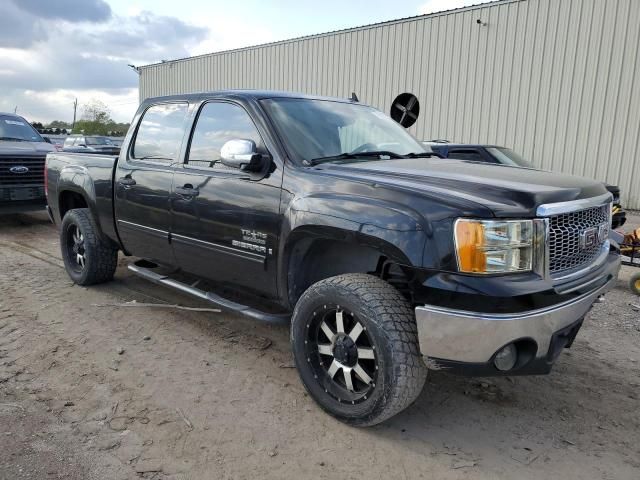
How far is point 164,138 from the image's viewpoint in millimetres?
4438

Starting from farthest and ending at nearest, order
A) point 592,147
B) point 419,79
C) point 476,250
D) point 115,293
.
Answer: point 419,79
point 592,147
point 115,293
point 476,250

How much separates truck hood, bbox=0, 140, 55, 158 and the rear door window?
5.20 metres

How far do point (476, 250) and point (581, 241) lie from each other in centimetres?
79

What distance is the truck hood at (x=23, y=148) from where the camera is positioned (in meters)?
8.70

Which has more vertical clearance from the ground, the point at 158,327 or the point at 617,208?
the point at 617,208

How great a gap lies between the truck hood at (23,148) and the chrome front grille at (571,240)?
8.74 metres

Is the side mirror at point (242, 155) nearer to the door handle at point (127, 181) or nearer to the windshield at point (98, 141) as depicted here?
the door handle at point (127, 181)

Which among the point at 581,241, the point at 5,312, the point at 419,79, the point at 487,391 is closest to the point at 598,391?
the point at 487,391

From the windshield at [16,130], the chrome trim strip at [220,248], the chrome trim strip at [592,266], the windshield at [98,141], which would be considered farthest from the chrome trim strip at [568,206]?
the windshield at [98,141]

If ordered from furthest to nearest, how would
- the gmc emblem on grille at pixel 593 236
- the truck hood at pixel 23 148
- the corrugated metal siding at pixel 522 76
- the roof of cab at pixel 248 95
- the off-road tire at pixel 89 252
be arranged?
the corrugated metal siding at pixel 522 76, the truck hood at pixel 23 148, the off-road tire at pixel 89 252, the roof of cab at pixel 248 95, the gmc emblem on grille at pixel 593 236

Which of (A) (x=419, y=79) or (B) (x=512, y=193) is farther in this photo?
(A) (x=419, y=79)

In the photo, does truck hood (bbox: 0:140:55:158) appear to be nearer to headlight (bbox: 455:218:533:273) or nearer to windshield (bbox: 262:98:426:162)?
windshield (bbox: 262:98:426:162)

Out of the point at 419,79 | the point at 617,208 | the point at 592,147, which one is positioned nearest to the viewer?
the point at 617,208

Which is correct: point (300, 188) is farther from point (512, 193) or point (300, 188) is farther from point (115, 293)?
point (115, 293)
